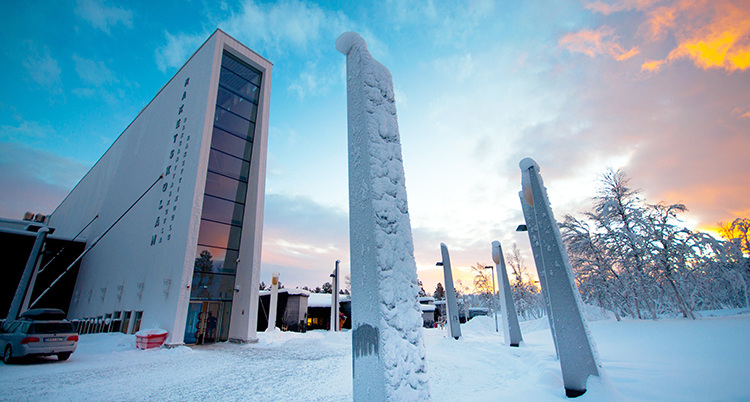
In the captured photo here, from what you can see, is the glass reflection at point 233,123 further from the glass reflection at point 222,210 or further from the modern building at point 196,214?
the glass reflection at point 222,210

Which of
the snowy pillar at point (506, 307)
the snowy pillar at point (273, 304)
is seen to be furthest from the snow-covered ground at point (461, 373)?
the snowy pillar at point (273, 304)

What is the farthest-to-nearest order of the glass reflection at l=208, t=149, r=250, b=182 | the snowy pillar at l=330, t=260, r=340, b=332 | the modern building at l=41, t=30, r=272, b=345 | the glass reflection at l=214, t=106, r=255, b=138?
the snowy pillar at l=330, t=260, r=340, b=332 < the glass reflection at l=214, t=106, r=255, b=138 < the glass reflection at l=208, t=149, r=250, b=182 < the modern building at l=41, t=30, r=272, b=345

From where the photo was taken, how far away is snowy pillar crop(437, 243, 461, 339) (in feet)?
42.8

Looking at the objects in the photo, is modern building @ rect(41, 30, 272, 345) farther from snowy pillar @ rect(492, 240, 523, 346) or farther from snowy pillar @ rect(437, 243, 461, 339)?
snowy pillar @ rect(492, 240, 523, 346)

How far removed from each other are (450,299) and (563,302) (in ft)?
31.6

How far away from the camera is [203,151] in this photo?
14.8m

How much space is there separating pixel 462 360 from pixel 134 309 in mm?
15392

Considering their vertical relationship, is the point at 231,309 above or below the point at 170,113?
below

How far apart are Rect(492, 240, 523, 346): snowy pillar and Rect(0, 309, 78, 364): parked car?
46.0ft

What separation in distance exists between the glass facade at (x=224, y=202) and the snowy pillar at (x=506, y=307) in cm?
1267

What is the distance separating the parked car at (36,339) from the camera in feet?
27.9

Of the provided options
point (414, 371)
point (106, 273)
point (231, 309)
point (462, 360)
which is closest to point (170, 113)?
point (106, 273)

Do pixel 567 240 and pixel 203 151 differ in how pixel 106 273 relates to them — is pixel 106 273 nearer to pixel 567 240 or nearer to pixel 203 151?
pixel 203 151

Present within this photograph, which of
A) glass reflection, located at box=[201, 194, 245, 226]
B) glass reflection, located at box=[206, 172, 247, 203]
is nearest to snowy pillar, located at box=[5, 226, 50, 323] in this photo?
glass reflection, located at box=[201, 194, 245, 226]
